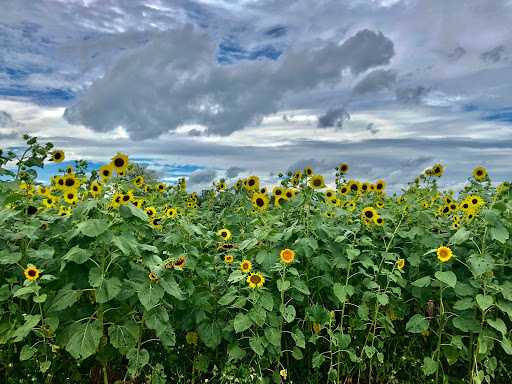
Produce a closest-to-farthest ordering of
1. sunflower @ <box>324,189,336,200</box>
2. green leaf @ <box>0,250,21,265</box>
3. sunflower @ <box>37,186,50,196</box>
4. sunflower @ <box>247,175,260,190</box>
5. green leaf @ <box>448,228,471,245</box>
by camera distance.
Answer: green leaf @ <box>0,250,21,265</box> → green leaf @ <box>448,228,471,245</box> → sunflower @ <box>247,175,260,190</box> → sunflower @ <box>37,186,50,196</box> → sunflower @ <box>324,189,336,200</box>

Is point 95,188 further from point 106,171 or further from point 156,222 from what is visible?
point 156,222

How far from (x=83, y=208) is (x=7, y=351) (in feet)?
6.17

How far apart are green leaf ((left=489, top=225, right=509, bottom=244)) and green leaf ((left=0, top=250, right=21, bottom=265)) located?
413 centimetres

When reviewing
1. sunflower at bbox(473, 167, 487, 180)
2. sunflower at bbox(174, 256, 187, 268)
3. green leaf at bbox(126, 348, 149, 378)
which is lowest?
green leaf at bbox(126, 348, 149, 378)

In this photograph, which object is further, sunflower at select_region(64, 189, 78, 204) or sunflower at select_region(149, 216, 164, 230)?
sunflower at select_region(149, 216, 164, 230)

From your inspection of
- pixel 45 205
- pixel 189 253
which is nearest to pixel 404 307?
pixel 189 253

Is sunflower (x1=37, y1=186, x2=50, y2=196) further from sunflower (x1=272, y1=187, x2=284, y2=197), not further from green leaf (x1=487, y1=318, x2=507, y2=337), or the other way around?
green leaf (x1=487, y1=318, x2=507, y2=337)

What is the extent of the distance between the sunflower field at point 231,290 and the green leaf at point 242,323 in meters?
0.01

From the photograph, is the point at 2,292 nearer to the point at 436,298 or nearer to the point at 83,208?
the point at 83,208

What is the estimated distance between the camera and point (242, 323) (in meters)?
3.57

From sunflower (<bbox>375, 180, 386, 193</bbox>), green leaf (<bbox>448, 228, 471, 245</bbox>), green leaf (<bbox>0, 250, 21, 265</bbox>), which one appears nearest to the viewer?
green leaf (<bbox>0, 250, 21, 265</bbox>)

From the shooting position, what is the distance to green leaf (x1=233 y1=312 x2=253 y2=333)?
354 cm

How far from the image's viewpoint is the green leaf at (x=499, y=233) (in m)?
3.90

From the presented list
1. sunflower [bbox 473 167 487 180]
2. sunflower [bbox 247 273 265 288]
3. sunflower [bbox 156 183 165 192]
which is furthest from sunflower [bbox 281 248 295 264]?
sunflower [bbox 156 183 165 192]
